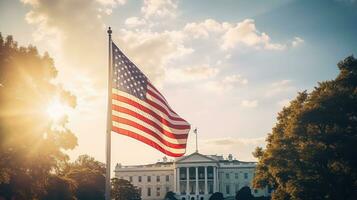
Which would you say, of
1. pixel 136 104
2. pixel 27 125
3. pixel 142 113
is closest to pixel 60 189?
pixel 27 125

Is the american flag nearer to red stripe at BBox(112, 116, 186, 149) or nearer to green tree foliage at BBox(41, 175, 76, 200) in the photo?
red stripe at BBox(112, 116, 186, 149)

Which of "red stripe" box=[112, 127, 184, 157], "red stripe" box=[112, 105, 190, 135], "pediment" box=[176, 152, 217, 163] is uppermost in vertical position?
"pediment" box=[176, 152, 217, 163]

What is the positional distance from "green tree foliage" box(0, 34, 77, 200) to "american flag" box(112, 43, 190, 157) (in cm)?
714

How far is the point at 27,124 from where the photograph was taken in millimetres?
19719

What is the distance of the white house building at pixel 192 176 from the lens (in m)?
106

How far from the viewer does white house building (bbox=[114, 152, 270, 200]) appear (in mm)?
105938

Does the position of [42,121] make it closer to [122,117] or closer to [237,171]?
[122,117]

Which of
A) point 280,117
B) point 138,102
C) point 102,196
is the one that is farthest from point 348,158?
point 102,196

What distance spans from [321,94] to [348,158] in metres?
5.11

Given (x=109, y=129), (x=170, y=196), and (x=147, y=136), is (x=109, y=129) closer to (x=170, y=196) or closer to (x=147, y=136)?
(x=147, y=136)

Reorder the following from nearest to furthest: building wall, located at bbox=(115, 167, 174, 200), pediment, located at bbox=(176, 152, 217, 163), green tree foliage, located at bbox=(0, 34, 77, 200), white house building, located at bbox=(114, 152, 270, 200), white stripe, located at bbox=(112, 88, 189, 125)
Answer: white stripe, located at bbox=(112, 88, 189, 125), green tree foliage, located at bbox=(0, 34, 77, 200), white house building, located at bbox=(114, 152, 270, 200), pediment, located at bbox=(176, 152, 217, 163), building wall, located at bbox=(115, 167, 174, 200)

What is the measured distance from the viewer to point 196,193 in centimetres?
10475

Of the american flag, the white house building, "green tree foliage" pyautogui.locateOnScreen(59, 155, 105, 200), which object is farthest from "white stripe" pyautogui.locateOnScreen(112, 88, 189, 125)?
the white house building

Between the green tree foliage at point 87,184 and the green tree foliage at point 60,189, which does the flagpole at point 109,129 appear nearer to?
the green tree foliage at point 60,189
